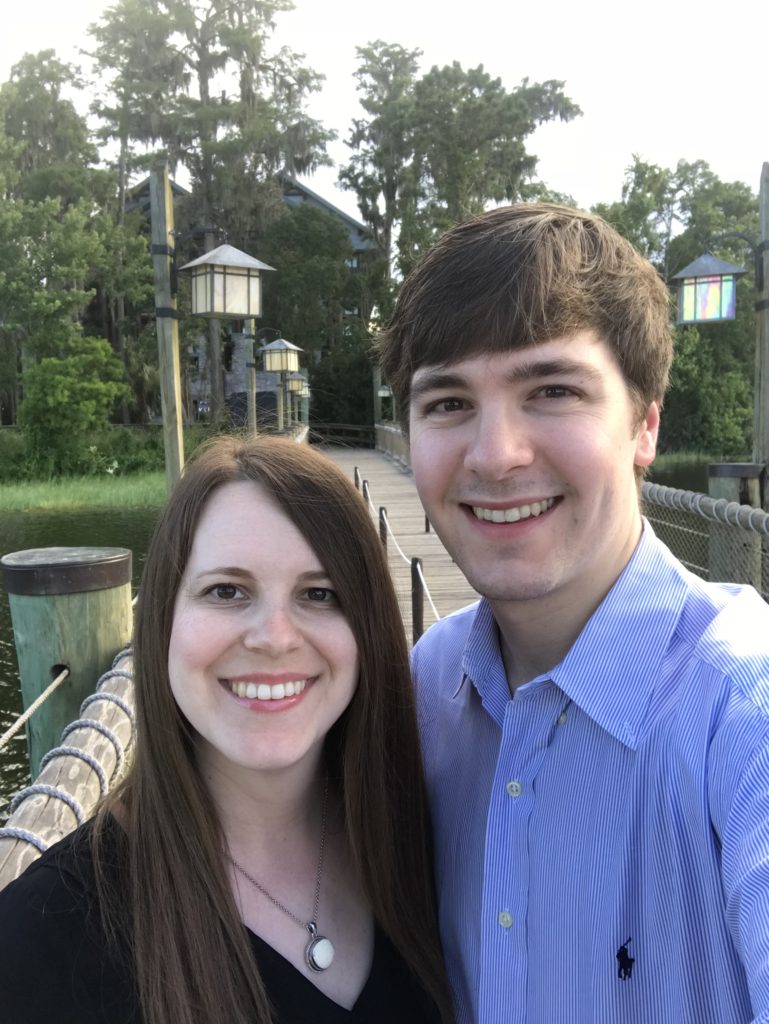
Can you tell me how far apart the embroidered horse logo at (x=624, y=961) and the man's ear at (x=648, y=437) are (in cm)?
81

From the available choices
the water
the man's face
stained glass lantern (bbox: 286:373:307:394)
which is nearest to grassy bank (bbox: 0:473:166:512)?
the water

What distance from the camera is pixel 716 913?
1185mm

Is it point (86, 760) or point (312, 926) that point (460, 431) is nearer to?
point (312, 926)

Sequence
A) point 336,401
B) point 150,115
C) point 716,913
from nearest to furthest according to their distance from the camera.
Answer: point 716,913
point 150,115
point 336,401

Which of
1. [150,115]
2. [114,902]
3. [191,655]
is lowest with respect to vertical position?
[114,902]

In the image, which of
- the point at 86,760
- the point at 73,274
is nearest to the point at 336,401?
the point at 73,274

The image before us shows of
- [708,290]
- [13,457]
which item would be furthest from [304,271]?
[708,290]

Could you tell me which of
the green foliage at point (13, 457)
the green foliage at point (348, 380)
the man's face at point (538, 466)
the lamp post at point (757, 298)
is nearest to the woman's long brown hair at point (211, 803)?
the man's face at point (538, 466)

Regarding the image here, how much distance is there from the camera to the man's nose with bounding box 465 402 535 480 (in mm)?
1438

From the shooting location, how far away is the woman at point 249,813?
4.27 feet

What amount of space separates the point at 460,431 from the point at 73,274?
2959 centimetres

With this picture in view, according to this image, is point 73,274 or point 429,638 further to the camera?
point 73,274

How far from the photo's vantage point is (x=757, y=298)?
7.91 m

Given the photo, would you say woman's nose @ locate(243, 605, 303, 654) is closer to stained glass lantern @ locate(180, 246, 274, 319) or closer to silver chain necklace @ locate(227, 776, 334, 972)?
silver chain necklace @ locate(227, 776, 334, 972)
